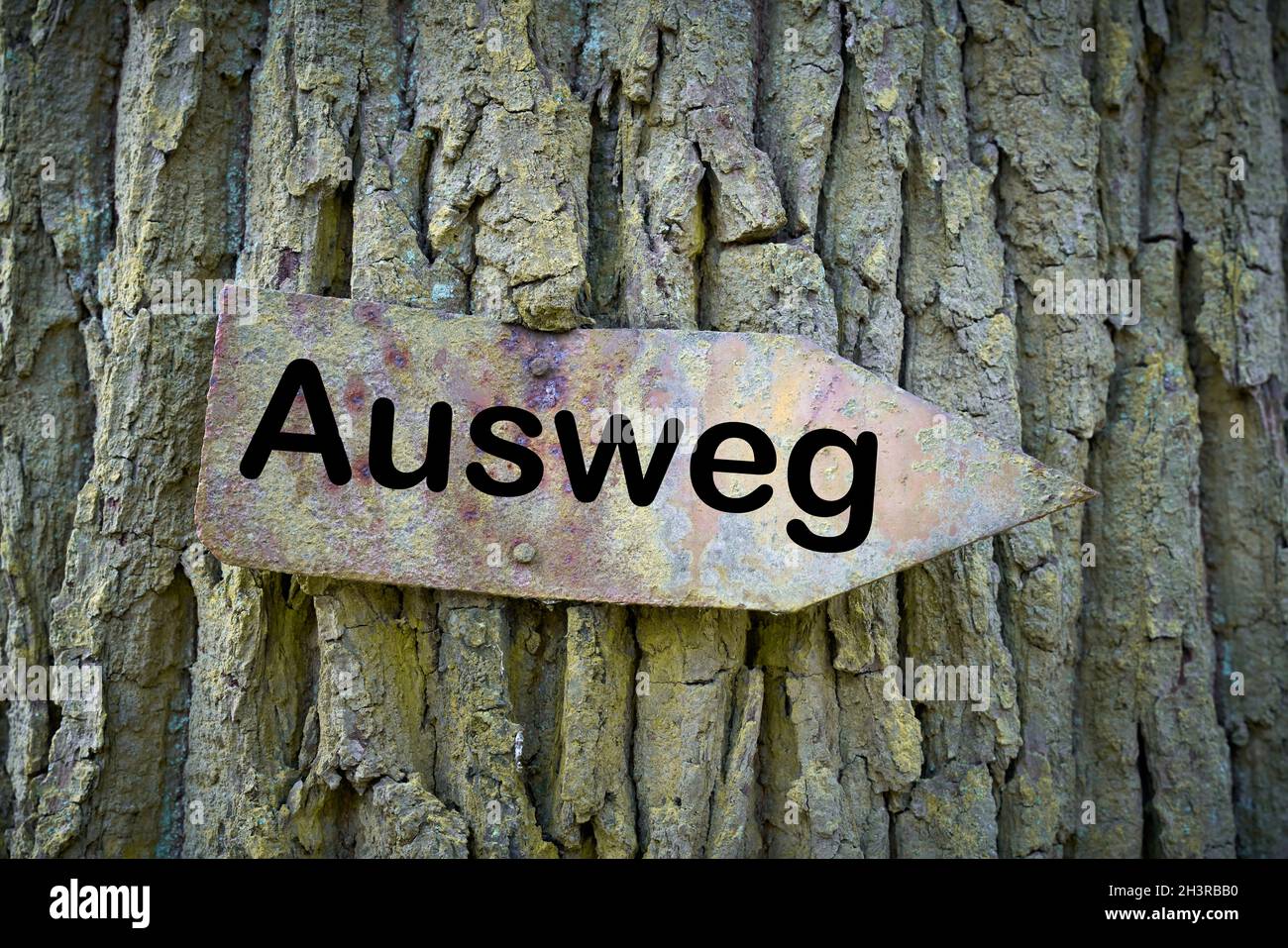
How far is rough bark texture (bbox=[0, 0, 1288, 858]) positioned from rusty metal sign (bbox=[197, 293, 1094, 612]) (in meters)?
0.13

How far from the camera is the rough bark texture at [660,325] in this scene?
1980mm

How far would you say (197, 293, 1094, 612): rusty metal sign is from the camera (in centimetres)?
186

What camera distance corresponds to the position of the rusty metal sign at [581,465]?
1.86m

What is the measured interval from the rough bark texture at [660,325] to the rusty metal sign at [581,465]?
0.13 meters

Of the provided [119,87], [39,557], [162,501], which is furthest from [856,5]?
[39,557]

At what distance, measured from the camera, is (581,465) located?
1.90 m

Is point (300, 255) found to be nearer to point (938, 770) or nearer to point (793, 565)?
point (793, 565)

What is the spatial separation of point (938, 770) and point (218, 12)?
7.80ft

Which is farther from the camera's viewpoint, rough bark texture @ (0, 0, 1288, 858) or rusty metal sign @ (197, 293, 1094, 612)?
rough bark texture @ (0, 0, 1288, 858)

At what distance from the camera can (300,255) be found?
6.66 feet

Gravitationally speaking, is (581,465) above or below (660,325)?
below

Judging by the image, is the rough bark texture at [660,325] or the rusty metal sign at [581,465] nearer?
the rusty metal sign at [581,465]

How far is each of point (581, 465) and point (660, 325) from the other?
0.35m

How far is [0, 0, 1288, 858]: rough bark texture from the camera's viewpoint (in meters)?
1.98
